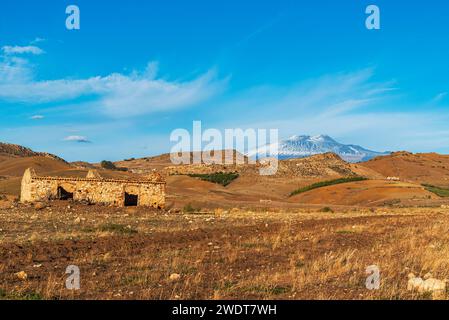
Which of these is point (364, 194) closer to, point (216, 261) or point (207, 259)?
point (207, 259)

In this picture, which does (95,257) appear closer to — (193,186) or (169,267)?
(169,267)

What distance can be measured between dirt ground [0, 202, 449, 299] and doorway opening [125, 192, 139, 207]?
11946mm

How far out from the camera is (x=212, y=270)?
10.0m

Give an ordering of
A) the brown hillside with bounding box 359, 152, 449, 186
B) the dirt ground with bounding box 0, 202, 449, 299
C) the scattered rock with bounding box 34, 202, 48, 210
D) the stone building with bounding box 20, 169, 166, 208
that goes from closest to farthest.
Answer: the dirt ground with bounding box 0, 202, 449, 299
the scattered rock with bounding box 34, 202, 48, 210
the stone building with bounding box 20, 169, 166, 208
the brown hillside with bounding box 359, 152, 449, 186

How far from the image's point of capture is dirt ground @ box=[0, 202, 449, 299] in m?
7.94

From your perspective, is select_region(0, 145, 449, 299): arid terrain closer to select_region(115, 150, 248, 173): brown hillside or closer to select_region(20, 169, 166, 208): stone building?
select_region(20, 169, 166, 208): stone building

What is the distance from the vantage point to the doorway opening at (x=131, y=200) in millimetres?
31000

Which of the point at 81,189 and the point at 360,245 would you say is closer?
the point at 360,245

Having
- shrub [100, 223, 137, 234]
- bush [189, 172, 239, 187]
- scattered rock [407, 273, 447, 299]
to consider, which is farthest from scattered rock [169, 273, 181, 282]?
bush [189, 172, 239, 187]

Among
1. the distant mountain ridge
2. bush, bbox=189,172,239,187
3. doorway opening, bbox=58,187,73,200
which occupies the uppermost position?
the distant mountain ridge

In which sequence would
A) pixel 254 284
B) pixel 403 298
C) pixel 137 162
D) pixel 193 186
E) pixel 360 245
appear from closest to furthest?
pixel 403 298
pixel 254 284
pixel 360 245
pixel 193 186
pixel 137 162

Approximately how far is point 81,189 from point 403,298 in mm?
25533
